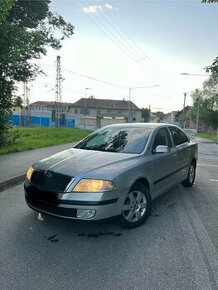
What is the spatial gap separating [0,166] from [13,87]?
435 centimetres

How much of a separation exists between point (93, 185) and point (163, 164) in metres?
1.87

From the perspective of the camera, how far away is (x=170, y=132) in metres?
6.26

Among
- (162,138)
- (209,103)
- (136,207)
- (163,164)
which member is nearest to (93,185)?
(136,207)

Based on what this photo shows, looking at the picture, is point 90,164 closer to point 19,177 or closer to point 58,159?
point 58,159

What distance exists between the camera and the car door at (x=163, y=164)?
5.20 m

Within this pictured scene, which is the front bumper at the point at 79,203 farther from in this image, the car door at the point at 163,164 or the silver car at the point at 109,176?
the car door at the point at 163,164

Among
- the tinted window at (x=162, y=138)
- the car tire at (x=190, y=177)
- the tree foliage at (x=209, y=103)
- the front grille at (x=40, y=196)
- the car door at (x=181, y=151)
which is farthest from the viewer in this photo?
the tree foliage at (x=209, y=103)

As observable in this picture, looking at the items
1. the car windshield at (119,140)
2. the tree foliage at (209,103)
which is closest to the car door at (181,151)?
the car windshield at (119,140)

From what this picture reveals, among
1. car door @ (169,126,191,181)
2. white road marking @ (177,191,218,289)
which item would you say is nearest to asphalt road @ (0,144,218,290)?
white road marking @ (177,191,218,289)

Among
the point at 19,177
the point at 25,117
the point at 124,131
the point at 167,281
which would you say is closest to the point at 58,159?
the point at 124,131

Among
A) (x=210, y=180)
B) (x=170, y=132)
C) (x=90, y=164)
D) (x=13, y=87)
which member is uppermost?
(x=13, y=87)

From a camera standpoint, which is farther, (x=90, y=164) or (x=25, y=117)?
(x=25, y=117)

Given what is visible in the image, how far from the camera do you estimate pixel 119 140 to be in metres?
5.48

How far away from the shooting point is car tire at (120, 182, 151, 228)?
4438 mm
